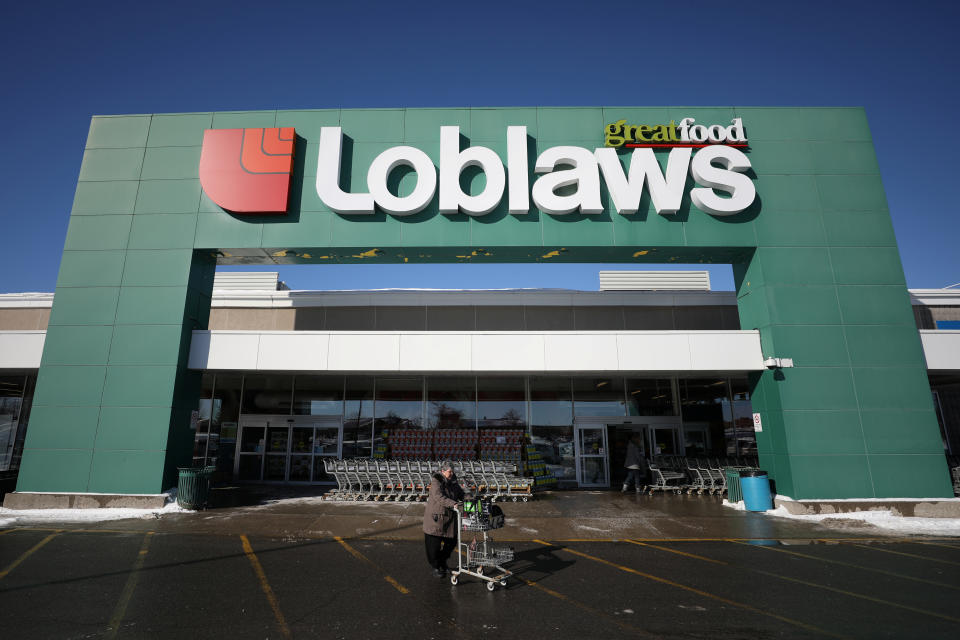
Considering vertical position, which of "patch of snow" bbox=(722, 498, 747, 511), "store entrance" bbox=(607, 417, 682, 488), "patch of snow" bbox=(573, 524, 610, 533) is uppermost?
"store entrance" bbox=(607, 417, 682, 488)

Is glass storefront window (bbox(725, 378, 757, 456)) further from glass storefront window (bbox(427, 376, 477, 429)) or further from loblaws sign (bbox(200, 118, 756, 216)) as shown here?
glass storefront window (bbox(427, 376, 477, 429))

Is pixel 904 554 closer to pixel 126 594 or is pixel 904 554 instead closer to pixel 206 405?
pixel 126 594

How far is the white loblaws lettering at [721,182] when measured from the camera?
45.2 feet

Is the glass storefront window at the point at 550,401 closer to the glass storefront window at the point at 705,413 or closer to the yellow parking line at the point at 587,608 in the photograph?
the glass storefront window at the point at 705,413

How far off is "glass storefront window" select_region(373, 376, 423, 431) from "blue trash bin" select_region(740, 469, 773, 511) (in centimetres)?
1073

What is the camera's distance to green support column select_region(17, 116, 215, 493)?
12.6 metres

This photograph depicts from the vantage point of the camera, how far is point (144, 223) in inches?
552

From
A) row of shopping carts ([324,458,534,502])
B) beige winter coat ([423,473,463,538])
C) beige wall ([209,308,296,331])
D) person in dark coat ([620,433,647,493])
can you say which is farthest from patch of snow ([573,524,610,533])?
beige wall ([209,308,296,331])

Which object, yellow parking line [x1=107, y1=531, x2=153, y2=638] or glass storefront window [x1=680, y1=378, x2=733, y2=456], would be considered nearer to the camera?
yellow parking line [x1=107, y1=531, x2=153, y2=638]

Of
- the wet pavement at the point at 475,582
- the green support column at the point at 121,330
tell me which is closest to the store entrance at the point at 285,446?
the green support column at the point at 121,330

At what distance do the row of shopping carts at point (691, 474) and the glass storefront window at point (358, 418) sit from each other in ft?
33.0

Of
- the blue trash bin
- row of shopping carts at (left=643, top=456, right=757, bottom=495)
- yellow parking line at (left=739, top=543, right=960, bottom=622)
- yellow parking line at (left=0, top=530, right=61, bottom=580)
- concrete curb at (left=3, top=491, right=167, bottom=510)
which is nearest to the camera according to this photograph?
yellow parking line at (left=739, top=543, right=960, bottom=622)

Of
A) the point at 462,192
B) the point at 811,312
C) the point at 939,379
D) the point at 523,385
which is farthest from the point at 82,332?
the point at 939,379

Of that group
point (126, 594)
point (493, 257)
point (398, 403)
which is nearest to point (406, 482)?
point (398, 403)
